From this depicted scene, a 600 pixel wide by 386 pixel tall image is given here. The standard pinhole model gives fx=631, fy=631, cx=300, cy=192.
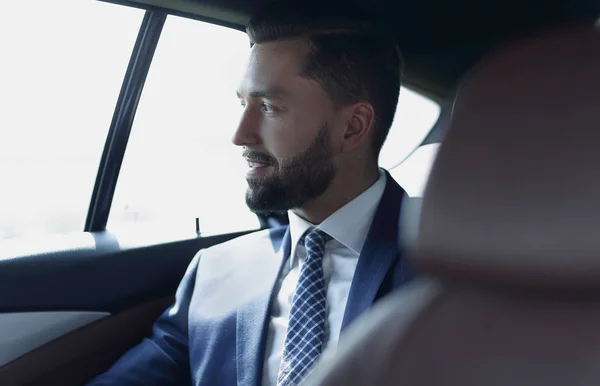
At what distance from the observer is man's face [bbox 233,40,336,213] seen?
1.56m

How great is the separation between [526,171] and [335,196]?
3.20 feet

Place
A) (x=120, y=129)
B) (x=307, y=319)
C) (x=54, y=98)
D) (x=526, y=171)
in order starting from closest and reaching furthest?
(x=526, y=171)
(x=307, y=319)
(x=54, y=98)
(x=120, y=129)

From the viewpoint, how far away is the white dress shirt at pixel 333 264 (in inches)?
54.9

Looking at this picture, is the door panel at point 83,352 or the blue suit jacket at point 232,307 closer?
the blue suit jacket at point 232,307

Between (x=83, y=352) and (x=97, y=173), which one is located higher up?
(x=97, y=173)

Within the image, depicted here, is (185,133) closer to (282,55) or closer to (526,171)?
(282,55)

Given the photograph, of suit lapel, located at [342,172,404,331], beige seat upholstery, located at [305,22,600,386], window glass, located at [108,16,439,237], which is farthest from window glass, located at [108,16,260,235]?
beige seat upholstery, located at [305,22,600,386]

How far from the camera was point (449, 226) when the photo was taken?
0.67m

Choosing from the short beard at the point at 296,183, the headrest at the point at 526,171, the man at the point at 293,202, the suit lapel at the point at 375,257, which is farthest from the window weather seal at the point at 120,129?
the headrest at the point at 526,171

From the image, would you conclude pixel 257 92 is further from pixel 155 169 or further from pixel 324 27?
pixel 155 169

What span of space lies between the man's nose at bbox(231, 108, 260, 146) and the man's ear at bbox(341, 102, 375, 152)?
8.9 inches

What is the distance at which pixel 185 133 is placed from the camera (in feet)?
7.39

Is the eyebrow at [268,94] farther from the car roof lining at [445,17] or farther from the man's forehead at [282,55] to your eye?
the car roof lining at [445,17]

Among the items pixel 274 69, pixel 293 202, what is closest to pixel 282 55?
pixel 274 69
